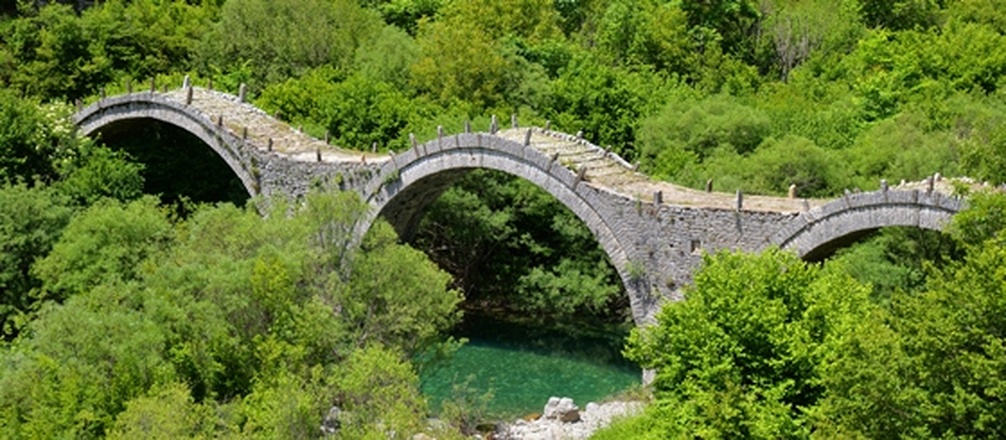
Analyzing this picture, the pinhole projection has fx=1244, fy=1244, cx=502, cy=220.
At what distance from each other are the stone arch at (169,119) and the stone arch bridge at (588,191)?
0.05 meters

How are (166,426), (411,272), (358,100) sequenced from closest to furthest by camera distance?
(166,426), (411,272), (358,100)

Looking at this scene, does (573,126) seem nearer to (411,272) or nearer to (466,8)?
(466,8)

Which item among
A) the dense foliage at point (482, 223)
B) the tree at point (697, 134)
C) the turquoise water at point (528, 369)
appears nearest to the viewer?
the dense foliage at point (482, 223)

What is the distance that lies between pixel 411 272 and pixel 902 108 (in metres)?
18.7

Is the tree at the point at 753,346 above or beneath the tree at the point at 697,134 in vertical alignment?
beneath

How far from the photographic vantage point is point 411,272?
76.0 ft

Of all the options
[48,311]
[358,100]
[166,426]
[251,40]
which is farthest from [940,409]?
[251,40]

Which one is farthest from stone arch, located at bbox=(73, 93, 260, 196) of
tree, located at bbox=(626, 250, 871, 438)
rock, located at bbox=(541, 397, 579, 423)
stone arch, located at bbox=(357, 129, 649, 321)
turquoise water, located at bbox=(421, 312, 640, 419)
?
tree, located at bbox=(626, 250, 871, 438)

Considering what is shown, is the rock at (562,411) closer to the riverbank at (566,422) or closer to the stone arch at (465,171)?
the riverbank at (566,422)

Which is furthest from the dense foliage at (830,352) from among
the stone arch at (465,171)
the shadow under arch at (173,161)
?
the shadow under arch at (173,161)

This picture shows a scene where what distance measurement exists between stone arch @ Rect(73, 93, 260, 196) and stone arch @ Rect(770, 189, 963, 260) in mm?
16034

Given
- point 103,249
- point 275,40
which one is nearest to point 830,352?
point 103,249

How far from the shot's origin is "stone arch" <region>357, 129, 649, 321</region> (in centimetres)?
2612

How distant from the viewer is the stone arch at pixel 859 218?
70.1 ft
